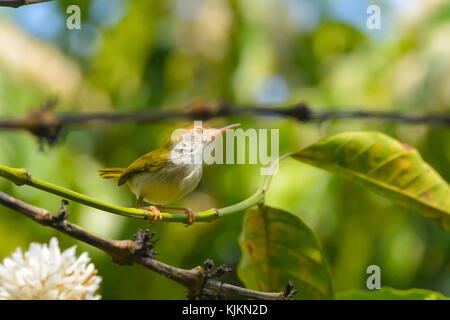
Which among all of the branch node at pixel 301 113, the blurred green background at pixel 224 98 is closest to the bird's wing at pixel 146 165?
the branch node at pixel 301 113

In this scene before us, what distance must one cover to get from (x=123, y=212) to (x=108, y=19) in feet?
10.0

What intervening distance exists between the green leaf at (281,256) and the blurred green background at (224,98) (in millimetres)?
1149

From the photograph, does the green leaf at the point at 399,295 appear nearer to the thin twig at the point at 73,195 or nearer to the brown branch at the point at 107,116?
the thin twig at the point at 73,195

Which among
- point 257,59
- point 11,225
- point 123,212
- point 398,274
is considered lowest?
point 398,274

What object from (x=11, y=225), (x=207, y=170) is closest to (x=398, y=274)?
(x=207, y=170)

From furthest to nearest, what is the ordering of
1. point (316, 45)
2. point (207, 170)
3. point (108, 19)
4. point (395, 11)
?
point (316, 45)
point (108, 19)
point (395, 11)
point (207, 170)

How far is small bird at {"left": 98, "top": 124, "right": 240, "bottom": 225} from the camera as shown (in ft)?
2.34

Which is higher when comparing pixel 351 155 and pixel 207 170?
pixel 351 155

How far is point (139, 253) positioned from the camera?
504mm

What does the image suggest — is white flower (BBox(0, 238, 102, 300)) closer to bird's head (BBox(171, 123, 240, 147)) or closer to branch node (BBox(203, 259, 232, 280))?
branch node (BBox(203, 259, 232, 280))

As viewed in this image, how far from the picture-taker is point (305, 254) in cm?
80

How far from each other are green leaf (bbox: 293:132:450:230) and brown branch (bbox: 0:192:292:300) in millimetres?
330

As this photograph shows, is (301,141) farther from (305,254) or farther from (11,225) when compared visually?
(305,254)

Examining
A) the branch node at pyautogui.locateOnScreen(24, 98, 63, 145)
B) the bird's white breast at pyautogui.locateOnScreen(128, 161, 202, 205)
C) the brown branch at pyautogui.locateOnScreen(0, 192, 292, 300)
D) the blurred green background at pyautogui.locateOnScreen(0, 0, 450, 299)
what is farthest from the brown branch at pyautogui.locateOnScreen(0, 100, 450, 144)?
the blurred green background at pyautogui.locateOnScreen(0, 0, 450, 299)
